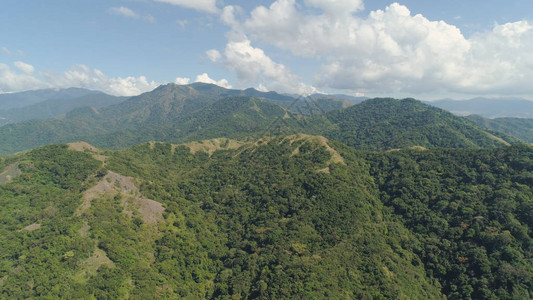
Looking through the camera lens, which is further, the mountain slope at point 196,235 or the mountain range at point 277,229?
the mountain range at point 277,229

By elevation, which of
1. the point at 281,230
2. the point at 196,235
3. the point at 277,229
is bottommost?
the point at 196,235

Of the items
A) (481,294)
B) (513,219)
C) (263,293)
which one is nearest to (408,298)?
(481,294)

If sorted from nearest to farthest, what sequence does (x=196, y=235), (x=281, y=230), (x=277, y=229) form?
(x=281, y=230)
(x=277, y=229)
(x=196, y=235)

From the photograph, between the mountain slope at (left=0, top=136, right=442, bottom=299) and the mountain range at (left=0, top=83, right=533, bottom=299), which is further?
the mountain range at (left=0, top=83, right=533, bottom=299)

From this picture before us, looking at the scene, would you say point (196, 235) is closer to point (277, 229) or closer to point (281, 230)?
point (277, 229)

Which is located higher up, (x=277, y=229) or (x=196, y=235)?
(x=277, y=229)

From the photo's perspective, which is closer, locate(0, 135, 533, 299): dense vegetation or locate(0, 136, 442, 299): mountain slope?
locate(0, 136, 442, 299): mountain slope

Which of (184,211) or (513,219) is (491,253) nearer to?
(513,219)

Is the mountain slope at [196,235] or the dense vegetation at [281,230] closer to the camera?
the mountain slope at [196,235]

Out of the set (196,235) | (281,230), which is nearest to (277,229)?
(281,230)
